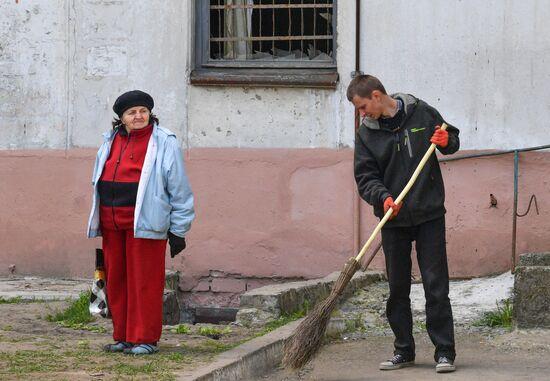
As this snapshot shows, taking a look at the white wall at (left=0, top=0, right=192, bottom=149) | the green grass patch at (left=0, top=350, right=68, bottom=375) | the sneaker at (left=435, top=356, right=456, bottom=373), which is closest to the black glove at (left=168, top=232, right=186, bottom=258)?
the green grass patch at (left=0, top=350, right=68, bottom=375)

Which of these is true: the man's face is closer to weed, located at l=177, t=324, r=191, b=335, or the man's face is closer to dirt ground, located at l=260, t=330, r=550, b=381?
dirt ground, located at l=260, t=330, r=550, b=381

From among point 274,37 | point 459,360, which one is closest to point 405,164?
point 459,360

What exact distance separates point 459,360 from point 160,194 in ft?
6.90

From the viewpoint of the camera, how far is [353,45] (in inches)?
419

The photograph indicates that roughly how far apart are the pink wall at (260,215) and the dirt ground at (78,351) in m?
1.91

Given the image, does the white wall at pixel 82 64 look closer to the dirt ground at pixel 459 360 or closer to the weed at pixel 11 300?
the weed at pixel 11 300

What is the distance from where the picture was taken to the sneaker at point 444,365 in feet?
23.1

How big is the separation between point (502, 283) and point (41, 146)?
4250 millimetres

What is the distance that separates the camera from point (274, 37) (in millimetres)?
10922

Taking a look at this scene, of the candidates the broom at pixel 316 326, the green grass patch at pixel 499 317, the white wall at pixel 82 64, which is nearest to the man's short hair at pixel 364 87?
the broom at pixel 316 326

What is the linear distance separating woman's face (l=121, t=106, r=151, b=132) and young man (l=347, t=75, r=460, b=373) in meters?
1.25

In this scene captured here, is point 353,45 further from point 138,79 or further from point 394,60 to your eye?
point 138,79

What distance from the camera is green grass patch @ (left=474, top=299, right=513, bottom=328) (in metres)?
8.73

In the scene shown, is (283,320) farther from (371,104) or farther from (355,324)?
(371,104)
